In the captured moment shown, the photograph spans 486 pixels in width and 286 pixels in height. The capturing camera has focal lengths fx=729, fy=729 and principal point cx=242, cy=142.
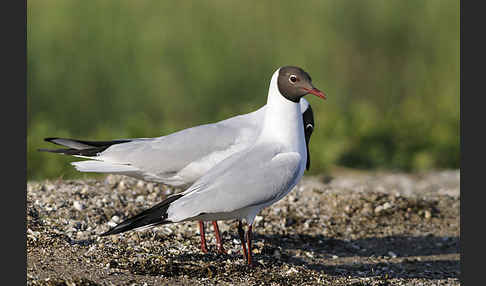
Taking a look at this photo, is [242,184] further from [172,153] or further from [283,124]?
[172,153]

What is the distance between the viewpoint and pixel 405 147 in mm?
8406

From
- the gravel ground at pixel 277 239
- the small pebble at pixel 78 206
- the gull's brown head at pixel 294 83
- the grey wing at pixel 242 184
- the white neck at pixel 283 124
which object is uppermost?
the gull's brown head at pixel 294 83

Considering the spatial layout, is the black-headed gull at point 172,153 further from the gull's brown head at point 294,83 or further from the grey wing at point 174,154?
the gull's brown head at point 294,83

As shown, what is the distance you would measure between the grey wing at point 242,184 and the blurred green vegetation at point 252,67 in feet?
10.9

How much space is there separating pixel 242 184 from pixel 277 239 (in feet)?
4.24

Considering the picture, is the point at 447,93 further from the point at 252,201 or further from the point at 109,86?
the point at 252,201

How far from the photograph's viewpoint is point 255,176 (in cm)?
444

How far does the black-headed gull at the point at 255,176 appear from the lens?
13.9 feet

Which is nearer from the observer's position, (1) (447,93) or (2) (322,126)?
(2) (322,126)

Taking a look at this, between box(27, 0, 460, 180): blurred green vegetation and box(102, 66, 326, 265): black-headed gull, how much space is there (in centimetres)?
311

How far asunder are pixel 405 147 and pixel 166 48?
3.12 m

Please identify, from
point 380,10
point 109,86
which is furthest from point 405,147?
point 109,86

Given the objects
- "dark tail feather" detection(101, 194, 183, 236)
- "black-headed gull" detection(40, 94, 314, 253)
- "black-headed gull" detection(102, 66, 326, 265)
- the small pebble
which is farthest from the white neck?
the small pebble

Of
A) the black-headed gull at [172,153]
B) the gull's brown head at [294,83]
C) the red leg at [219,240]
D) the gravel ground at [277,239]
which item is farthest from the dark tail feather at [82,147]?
the gull's brown head at [294,83]
